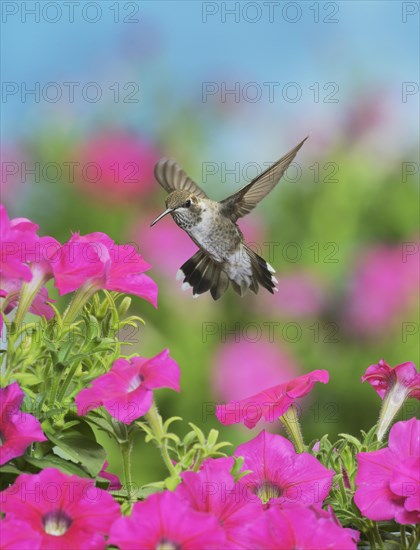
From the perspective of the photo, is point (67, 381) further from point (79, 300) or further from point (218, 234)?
point (218, 234)

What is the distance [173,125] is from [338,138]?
0.52 meters

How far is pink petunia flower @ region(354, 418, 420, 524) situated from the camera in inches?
26.2

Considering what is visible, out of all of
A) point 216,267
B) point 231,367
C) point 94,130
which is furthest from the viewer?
point 94,130

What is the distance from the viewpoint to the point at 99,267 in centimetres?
69

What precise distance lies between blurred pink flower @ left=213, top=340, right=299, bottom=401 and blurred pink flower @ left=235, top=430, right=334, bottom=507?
5.04 ft

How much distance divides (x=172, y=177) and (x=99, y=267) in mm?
668

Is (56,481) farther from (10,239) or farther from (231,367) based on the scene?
(231,367)

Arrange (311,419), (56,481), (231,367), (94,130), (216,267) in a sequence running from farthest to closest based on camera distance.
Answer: (94,130), (311,419), (231,367), (216,267), (56,481)

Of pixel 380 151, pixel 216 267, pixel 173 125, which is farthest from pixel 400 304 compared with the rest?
pixel 216 267

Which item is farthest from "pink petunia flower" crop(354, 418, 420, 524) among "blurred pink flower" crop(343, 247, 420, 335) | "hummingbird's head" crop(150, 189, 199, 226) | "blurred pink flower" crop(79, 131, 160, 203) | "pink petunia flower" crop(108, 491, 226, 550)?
"blurred pink flower" crop(79, 131, 160, 203)

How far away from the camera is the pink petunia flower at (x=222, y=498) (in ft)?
2.01

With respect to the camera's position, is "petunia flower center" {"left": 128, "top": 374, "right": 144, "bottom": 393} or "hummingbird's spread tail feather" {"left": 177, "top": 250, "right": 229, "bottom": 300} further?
"hummingbird's spread tail feather" {"left": 177, "top": 250, "right": 229, "bottom": 300}

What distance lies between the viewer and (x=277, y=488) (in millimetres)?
710

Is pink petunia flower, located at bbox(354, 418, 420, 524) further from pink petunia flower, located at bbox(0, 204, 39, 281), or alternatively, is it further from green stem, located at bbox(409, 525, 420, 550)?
pink petunia flower, located at bbox(0, 204, 39, 281)
